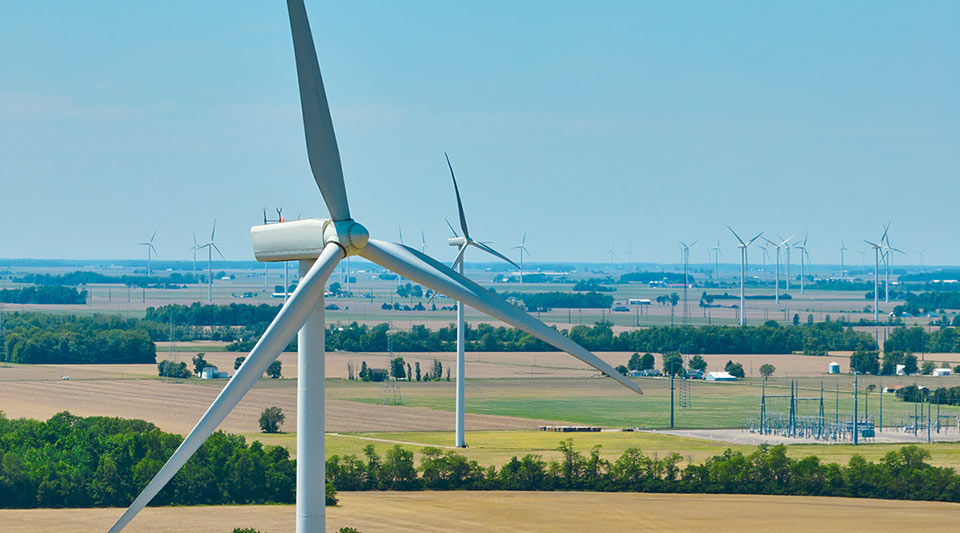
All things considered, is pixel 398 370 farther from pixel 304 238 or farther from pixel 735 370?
pixel 304 238

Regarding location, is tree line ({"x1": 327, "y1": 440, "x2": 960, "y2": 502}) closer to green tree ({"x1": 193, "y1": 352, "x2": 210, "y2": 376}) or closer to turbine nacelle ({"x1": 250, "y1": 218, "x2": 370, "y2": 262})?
turbine nacelle ({"x1": 250, "y1": 218, "x2": 370, "y2": 262})

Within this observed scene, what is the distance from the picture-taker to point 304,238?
127 ft

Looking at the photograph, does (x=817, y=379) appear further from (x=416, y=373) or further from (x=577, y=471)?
(x=577, y=471)

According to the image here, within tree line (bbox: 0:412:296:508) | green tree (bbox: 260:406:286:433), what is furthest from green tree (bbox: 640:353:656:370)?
tree line (bbox: 0:412:296:508)

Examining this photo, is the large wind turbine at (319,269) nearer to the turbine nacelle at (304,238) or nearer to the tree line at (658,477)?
the turbine nacelle at (304,238)

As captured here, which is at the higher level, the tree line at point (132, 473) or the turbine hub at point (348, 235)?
the turbine hub at point (348, 235)

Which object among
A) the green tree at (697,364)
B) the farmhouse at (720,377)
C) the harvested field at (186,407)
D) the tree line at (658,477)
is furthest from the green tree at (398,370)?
the tree line at (658,477)

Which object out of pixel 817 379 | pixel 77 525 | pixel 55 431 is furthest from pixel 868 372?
pixel 77 525

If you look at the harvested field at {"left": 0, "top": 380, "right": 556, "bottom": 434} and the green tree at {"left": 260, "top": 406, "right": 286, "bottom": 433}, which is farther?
the harvested field at {"left": 0, "top": 380, "right": 556, "bottom": 434}

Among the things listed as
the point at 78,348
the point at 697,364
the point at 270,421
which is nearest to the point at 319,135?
the point at 270,421

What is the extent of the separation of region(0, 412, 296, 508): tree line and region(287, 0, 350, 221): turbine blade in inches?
1377

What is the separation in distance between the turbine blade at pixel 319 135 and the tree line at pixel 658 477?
40312 millimetres

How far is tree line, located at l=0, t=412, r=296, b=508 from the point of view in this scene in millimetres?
68312

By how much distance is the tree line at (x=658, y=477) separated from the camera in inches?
2987
